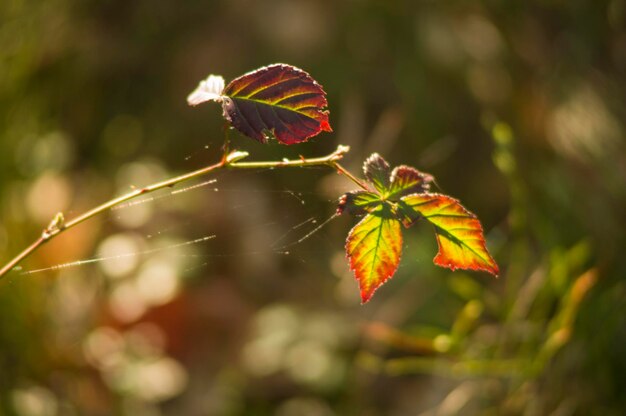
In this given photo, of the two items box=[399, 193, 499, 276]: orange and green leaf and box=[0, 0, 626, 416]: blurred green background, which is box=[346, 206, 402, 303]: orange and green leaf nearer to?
box=[399, 193, 499, 276]: orange and green leaf

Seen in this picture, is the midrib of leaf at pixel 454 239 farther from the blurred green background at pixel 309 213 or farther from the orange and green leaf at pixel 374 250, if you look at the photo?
the blurred green background at pixel 309 213

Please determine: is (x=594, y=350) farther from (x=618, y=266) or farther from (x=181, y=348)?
(x=181, y=348)

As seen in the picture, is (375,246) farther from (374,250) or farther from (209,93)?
(209,93)

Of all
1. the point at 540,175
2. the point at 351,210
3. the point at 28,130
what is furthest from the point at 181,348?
the point at 351,210

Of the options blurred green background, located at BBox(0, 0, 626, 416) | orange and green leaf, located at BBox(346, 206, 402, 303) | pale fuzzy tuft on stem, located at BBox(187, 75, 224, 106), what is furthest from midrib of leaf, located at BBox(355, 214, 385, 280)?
blurred green background, located at BBox(0, 0, 626, 416)

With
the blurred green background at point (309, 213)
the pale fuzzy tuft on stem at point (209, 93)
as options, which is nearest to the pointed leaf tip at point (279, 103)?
the pale fuzzy tuft on stem at point (209, 93)
